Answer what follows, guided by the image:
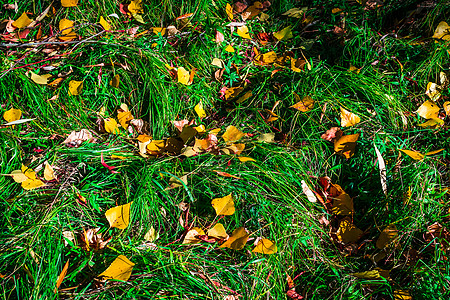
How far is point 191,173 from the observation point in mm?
1598

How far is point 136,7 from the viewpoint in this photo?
7.08ft

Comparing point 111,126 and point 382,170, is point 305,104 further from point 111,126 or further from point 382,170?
point 111,126

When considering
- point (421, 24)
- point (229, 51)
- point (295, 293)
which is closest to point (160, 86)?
point (229, 51)

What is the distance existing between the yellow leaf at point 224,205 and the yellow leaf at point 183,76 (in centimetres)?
76

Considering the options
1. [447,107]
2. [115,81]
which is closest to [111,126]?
[115,81]

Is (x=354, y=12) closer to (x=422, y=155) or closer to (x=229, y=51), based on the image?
(x=229, y=51)

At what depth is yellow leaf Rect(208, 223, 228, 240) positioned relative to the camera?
149 cm

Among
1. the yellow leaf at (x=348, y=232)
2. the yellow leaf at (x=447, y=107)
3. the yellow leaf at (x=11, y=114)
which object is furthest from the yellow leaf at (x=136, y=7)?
the yellow leaf at (x=447, y=107)

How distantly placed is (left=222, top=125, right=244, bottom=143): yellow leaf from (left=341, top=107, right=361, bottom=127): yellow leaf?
0.53 m

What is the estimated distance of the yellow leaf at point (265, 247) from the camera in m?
1.49

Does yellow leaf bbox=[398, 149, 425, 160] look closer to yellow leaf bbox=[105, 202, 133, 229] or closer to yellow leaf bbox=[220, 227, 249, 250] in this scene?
yellow leaf bbox=[220, 227, 249, 250]

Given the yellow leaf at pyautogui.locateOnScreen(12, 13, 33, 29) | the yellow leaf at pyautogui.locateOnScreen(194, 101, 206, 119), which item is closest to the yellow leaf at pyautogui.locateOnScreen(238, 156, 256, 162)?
the yellow leaf at pyautogui.locateOnScreen(194, 101, 206, 119)

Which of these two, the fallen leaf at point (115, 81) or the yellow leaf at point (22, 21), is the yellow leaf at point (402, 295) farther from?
the yellow leaf at point (22, 21)

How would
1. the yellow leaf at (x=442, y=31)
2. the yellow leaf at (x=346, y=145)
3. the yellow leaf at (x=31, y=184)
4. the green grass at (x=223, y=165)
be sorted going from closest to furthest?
1. the green grass at (x=223, y=165)
2. the yellow leaf at (x=31, y=184)
3. the yellow leaf at (x=346, y=145)
4. the yellow leaf at (x=442, y=31)
